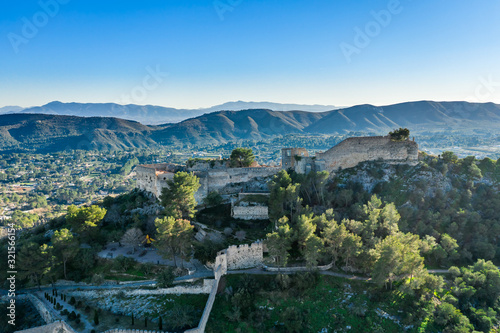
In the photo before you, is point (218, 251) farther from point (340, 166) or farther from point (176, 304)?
point (340, 166)

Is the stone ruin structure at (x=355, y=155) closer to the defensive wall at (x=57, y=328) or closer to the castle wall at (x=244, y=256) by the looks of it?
the castle wall at (x=244, y=256)

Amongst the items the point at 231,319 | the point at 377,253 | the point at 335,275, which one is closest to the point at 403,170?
the point at 377,253

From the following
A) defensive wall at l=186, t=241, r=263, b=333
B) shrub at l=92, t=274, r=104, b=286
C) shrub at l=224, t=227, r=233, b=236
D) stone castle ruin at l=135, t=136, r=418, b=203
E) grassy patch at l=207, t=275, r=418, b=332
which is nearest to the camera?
grassy patch at l=207, t=275, r=418, b=332

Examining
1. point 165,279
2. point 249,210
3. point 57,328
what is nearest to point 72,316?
point 57,328

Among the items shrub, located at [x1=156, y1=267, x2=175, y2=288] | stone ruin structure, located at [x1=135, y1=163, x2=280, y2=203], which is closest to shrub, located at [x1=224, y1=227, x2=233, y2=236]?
shrub, located at [x1=156, y1=267, x2=175, y2=288]

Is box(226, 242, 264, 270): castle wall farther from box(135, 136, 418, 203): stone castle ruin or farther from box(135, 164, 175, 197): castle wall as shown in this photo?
box(135, 164, 175, 197): castle wall

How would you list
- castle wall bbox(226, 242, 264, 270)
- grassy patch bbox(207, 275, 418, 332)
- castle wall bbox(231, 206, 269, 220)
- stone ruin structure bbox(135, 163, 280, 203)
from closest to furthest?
1. grassy patch bbox(207, 275, 418, 332)
2. castle wall bbox(226, 242, 264, 270)
3. castle wall bbox(231, 206, 269, 220)
4. stone ruin structure bbox(135, 163, 280, 203)

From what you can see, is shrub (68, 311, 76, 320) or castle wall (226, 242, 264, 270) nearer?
shrub (68, 311, 76, 320)

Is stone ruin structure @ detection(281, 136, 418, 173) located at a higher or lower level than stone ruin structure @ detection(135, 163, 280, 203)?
higher
